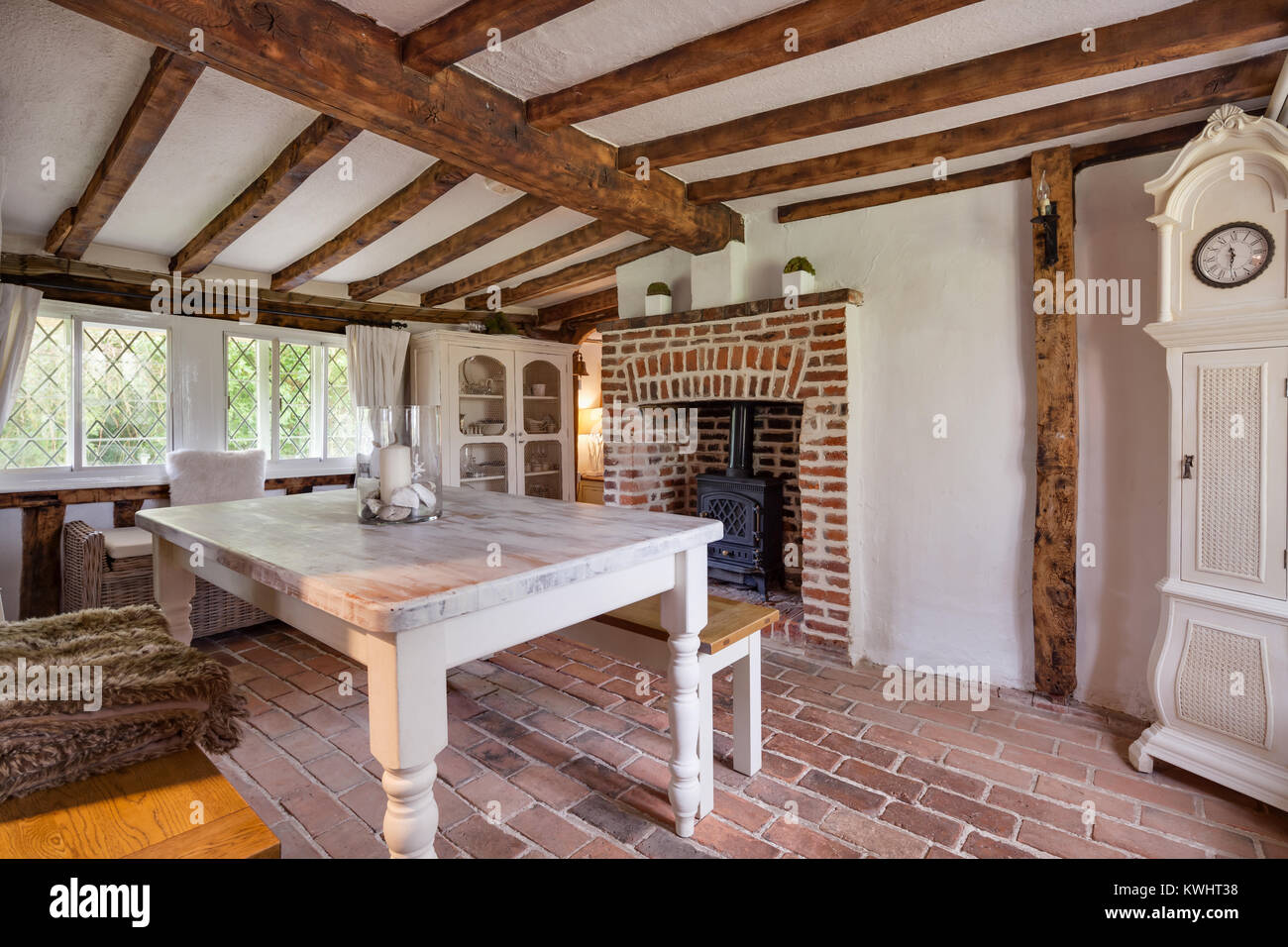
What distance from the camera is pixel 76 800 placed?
947mm

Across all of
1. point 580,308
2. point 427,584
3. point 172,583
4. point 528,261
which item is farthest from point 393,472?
point 580,308

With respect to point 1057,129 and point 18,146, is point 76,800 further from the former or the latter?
point 1057,129

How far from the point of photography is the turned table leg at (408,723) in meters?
1.02

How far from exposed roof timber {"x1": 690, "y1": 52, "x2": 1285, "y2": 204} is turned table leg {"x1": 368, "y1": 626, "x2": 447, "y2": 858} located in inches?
104

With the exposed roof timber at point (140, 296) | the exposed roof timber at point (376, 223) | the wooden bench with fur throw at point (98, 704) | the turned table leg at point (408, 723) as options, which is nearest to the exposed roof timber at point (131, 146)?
the exposed roof timber at point (140, 296)

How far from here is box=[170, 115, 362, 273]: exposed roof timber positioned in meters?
2.41

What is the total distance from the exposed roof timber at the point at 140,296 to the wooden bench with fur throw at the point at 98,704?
10.5 ft

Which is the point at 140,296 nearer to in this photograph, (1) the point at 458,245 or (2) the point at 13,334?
(2) the point at 13,334

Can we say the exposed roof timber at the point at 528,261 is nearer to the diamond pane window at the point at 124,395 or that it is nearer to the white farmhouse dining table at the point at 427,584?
the diamond pane window at the point at 124,395

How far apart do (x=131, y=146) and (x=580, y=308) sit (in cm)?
351

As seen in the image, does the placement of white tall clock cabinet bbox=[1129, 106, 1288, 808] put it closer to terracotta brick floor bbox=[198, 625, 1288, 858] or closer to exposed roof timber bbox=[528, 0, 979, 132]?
terracotta brick floor bbox=[198, 625, 1288, 858]

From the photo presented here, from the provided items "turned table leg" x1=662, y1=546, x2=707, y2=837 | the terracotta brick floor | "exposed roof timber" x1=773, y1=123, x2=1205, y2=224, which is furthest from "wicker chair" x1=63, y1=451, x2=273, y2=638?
"exposed roof timber" x1=773, y1=123, x2=1205, y2=224

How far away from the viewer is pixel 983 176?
2766 mm

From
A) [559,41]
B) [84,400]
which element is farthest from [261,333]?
[559,41]
